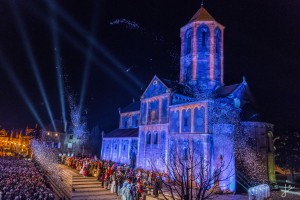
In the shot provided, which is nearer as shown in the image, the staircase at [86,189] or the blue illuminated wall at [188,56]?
the staircase at [86,189]

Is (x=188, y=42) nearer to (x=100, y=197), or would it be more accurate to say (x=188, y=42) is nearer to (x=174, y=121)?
(x=174, y=121)

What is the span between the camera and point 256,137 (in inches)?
1072

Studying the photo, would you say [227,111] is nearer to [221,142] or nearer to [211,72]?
[221,142]

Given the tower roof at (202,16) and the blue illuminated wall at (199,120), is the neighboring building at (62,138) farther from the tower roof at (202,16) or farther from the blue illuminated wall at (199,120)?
the tower roof at (202,16)

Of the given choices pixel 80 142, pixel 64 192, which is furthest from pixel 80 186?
pixel 80 142

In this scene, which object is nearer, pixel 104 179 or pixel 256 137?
pixel 104 179

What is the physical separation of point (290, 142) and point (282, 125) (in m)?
4.29

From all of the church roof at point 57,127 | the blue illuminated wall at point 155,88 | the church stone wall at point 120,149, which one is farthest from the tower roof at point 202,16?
the church roof at point 57,127

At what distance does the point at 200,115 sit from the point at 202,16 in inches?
653

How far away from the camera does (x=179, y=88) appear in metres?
32.5

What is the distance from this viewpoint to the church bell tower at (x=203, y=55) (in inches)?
1312

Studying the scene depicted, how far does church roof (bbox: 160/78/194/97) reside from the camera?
3165 cm

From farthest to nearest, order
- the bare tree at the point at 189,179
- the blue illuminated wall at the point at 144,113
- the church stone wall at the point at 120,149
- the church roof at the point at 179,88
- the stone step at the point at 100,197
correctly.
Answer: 1. the church stone wall at the point at 120,149
2. the blue illuminated wall at the point at 144,113
3. the church roof at the point at 179,88
4. the stone step at the point at 100,197
5. the bare tree at the point at 189,179

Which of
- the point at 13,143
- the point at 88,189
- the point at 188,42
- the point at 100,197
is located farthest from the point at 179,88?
the point at 13,143
